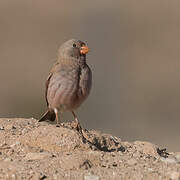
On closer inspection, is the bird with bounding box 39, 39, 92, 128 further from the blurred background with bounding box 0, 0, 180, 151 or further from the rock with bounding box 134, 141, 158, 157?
the blurred background with bounding box 0, 0, 180, 151

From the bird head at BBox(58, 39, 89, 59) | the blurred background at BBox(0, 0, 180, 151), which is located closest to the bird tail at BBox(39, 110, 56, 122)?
the bird head at BBox(58, 39, 89, 59)

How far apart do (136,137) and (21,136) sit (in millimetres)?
14160

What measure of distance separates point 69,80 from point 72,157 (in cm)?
243

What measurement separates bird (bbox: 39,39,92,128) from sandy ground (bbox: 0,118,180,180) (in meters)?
0.90

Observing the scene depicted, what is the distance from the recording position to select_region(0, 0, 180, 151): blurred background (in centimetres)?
2670

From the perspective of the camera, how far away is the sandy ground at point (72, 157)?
25.0 feet

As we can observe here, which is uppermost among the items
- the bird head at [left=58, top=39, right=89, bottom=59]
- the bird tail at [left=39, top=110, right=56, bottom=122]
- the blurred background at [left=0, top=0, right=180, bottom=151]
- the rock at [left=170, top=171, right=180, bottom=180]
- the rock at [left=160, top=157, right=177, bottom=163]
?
the bird head at [left=58, top=39, right=89, bottom=59]

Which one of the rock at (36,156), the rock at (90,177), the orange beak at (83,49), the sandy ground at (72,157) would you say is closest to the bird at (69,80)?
the orange beak at (83,49)

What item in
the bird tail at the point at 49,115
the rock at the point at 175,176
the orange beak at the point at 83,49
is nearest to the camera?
the rock at the point at 175,176

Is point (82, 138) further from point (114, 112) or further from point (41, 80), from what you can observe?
point (41, 80)

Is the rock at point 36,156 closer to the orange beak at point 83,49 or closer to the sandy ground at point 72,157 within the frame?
the sandy ground at point 72,157

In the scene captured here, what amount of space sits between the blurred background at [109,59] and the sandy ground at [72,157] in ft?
33.5

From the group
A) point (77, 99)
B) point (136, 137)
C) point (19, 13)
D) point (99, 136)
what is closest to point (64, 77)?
point (77, 99)

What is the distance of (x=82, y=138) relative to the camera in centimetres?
870
